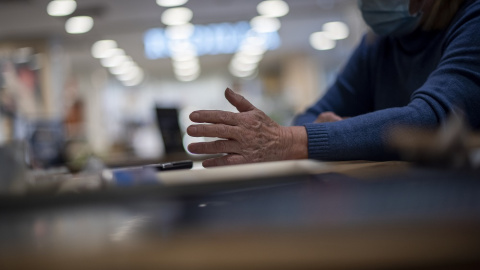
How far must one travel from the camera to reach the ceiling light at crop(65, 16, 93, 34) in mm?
7089

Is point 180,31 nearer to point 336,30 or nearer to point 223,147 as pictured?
point 336,30

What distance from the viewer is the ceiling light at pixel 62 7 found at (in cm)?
610

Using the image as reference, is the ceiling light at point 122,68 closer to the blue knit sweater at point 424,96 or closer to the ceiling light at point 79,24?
the ceiling light at point 79,24

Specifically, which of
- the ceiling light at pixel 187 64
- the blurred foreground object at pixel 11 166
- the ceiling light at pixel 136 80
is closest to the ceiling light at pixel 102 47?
the ceiling light at pixel 187 64

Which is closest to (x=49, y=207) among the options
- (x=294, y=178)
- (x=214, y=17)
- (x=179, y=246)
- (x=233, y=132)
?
(x=179, y=246)

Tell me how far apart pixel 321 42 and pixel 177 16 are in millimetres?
5353

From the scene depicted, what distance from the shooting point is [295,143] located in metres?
0.96

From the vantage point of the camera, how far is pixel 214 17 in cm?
803

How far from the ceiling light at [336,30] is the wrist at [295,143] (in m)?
8.70

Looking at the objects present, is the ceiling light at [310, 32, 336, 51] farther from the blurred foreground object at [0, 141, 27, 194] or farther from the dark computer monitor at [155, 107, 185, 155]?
the blurred foreground object at [0, 141, 27, 194]

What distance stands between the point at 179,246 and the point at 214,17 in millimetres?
8007

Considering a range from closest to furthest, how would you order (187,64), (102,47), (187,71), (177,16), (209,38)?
(177,16)
(209,38)
(102,47)
(187,64)
(187,71)

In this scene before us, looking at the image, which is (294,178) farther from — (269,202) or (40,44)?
(40,44)

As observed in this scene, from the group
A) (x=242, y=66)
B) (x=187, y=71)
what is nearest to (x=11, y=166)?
(x=242, y=66)
